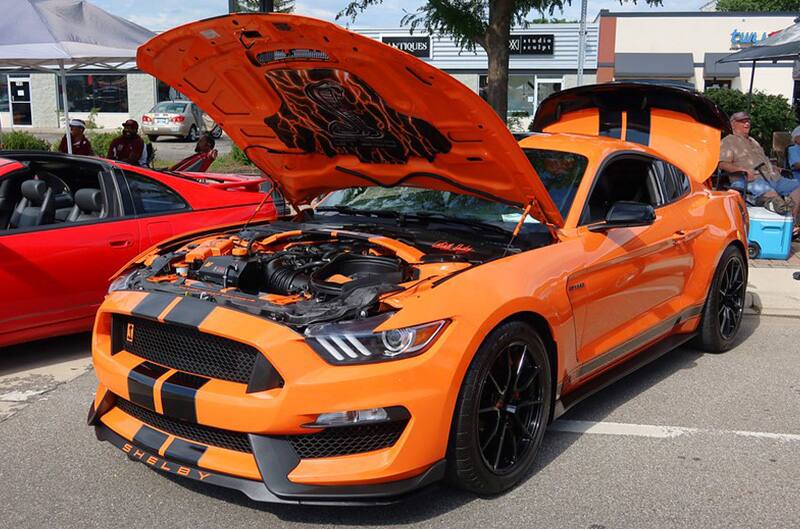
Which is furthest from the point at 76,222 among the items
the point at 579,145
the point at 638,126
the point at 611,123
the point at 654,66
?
the point at 654,66

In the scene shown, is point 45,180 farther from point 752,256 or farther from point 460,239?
point 752,256

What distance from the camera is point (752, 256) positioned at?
9414mm

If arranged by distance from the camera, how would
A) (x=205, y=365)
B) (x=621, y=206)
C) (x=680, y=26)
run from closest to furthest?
(x=205, y=365), (x=621, y=206), (x=680, y=26)

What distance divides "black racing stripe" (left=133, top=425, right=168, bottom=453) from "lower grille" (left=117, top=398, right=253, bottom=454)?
0.09ft

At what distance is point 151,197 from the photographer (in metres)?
6.12

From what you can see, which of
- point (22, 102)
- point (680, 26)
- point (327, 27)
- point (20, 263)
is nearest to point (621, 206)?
point (327, 27)

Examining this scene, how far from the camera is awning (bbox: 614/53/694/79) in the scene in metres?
33.7

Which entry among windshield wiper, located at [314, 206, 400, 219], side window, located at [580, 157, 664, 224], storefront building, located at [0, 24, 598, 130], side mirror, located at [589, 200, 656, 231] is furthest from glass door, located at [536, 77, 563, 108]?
side mirror, located at [589, 200, 656, 231]

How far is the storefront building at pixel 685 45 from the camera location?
33.4 m

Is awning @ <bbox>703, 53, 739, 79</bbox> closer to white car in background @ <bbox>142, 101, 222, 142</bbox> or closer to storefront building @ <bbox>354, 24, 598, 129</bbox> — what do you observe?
storefront building @ <bbox>354, 24, 598, 129</bbox>

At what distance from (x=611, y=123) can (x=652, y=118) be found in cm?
36

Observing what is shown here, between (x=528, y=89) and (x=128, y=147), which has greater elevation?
(x=528, y=89)

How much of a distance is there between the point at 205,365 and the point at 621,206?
2.34 m

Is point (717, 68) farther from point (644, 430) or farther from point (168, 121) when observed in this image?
point (644, 430)
